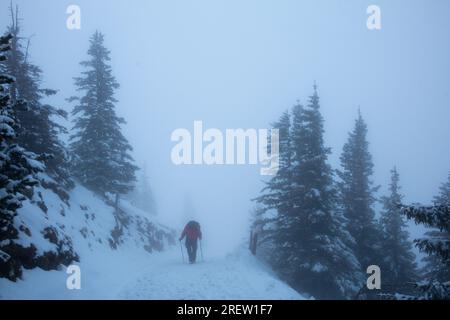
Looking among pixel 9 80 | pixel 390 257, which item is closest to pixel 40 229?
pixel 9 80

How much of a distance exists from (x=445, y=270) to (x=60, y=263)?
21448 mm

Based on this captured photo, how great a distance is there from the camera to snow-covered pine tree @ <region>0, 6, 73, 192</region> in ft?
68.4

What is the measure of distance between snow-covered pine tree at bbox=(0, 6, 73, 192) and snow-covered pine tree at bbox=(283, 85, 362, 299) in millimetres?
15133

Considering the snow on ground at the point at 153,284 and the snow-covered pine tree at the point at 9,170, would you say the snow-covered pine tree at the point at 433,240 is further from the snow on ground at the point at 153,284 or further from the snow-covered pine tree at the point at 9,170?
the snow-covered pine tree at the point at 9,170

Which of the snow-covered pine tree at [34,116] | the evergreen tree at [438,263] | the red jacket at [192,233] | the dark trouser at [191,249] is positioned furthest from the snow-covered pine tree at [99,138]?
the evergreen tree at [438,263]

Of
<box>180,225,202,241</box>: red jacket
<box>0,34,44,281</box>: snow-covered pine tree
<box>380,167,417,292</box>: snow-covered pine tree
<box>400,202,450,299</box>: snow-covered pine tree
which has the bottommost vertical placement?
<box>380,167,417,292</box>: snow-covered pine tree

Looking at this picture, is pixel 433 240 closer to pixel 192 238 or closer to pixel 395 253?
pixel 192 238

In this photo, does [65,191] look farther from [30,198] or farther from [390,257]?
[390,257]

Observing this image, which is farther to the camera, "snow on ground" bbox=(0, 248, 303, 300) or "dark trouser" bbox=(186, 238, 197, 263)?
"dark trouser" bbox=(186, 238, 197, 263)

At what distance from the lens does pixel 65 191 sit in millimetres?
23922

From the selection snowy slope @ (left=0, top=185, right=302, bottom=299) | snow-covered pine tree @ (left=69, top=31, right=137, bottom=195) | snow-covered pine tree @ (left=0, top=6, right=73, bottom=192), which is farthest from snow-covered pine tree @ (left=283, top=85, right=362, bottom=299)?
snow-covered pine tree @ (left=69, top=31, right=137, bottom=195)

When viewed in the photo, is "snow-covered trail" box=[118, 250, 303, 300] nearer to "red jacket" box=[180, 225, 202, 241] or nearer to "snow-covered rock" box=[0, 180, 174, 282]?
"red jacket" box=[180, 225, 202, 241]

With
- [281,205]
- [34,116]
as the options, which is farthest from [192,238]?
[34,116]

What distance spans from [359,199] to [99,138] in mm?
21338
